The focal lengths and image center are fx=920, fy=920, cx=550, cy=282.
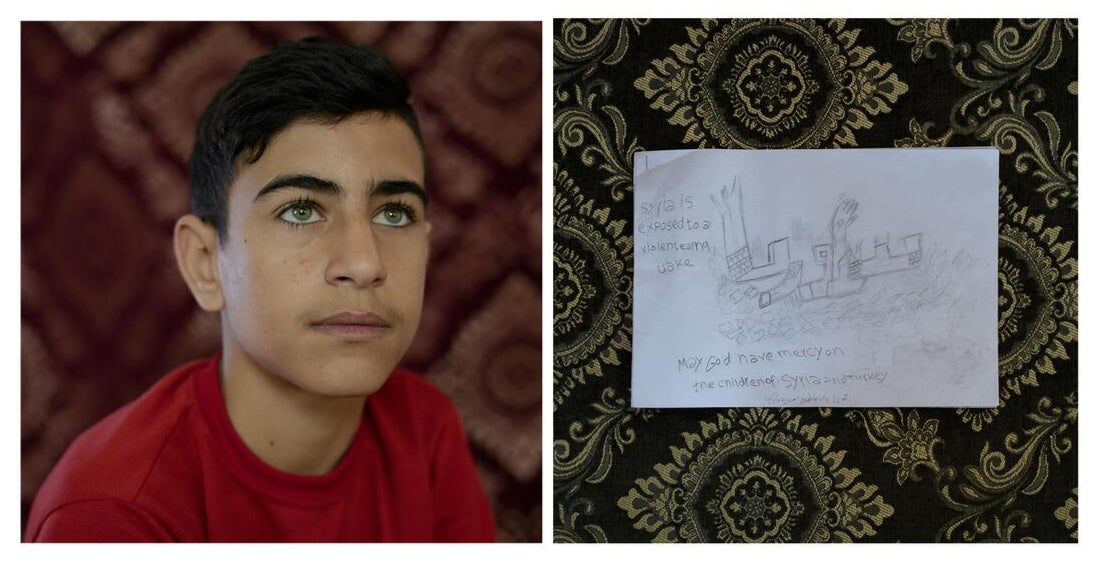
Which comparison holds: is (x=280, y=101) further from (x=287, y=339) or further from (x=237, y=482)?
(x=237, y=482)

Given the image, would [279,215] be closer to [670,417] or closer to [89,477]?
[89,477]

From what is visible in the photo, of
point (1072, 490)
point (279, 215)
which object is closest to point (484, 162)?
point (279, 215)

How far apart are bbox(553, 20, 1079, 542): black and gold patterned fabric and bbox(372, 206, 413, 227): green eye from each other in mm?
310

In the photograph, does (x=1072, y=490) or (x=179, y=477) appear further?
(x=1072, y=490)

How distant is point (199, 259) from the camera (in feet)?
5.45

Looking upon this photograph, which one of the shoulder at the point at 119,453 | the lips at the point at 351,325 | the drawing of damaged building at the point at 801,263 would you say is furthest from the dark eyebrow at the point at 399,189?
the drawing of damaged building at the point at 801,263

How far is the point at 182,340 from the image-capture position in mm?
1695

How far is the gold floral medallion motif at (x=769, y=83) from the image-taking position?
1.80 meters

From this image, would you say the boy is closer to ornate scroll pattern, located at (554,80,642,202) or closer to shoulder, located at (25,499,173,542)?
shoulder, located at (25,499,173,542)

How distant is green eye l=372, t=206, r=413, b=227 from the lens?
1.62m

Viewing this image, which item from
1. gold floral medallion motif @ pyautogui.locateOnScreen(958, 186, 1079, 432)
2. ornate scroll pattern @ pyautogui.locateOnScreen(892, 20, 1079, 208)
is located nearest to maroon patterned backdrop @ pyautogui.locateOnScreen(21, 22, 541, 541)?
ornate scroll pattern @ pyautogui.locateOnScreen(892, 20, 1079, 208)

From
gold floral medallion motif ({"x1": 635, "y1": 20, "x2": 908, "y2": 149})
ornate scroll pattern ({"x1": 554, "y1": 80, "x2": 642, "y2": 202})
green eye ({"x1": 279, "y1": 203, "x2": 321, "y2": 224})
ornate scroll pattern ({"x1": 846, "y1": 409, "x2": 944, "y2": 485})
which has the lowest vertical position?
ornate scroll pattern ({"x1": 846, "y1": 409, "x2": 944, "y2": 485})

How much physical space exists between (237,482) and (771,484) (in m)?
1.01

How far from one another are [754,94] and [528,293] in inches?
23.3
